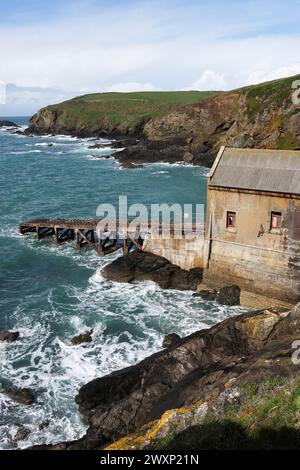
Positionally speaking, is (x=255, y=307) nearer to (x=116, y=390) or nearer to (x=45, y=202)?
(x=116, y=390)

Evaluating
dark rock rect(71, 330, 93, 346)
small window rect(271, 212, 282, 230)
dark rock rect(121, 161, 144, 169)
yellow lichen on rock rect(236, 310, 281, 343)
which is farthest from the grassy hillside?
yellow lichen on rock rect(236, 310, 281, 343)

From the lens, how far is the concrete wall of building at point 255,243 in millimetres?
26062

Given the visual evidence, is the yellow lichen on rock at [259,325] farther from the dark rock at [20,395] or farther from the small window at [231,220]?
the dark rock at [20,395]

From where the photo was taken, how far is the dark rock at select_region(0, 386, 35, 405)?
20.5m

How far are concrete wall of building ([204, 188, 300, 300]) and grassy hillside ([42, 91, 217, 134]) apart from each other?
9572cm

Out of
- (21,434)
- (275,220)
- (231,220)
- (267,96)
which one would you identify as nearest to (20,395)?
(21,434)

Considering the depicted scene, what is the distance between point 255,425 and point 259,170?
17.9 metres

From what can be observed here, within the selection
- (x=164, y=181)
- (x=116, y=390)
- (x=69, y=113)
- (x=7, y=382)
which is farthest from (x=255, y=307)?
(x=69, y=113)

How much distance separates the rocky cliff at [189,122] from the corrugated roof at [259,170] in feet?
126

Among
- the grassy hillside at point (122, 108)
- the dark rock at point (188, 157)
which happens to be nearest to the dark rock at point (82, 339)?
the dark rock at point (188, 157)

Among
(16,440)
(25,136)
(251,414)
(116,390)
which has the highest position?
(25,136)

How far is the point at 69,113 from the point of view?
141 meters

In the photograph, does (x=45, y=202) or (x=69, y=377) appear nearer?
(x=69, y=377)

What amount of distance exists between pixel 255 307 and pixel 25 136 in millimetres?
130978
